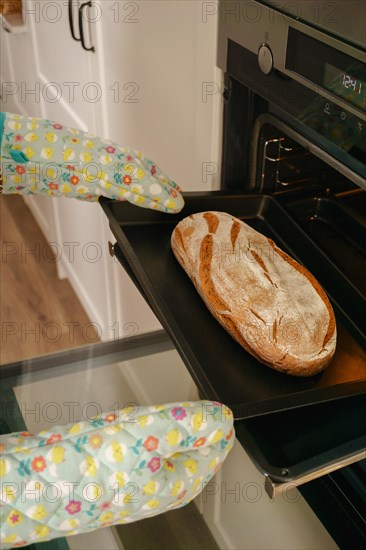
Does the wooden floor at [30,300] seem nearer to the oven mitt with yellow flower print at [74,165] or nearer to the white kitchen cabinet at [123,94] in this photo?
the white kitchen cabinet at [123,94]

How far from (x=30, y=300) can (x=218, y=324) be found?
163cm

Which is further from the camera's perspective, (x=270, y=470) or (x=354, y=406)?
(x=354, y=406)

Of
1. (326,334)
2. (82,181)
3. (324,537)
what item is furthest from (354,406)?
(82,181)

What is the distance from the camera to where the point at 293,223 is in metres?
1.01

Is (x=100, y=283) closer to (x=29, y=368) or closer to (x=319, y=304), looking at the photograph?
(x=29, y=368)

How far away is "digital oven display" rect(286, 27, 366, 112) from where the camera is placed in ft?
2.39

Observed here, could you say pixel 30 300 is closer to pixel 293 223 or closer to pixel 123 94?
pixel 123 94

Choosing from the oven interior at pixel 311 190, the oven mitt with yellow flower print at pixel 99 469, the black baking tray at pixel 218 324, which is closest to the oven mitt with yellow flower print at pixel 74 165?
the black baking tray at pixel 218 324

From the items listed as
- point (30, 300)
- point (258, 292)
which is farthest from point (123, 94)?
point (30, 300)

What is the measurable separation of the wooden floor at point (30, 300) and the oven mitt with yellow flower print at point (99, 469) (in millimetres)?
1525

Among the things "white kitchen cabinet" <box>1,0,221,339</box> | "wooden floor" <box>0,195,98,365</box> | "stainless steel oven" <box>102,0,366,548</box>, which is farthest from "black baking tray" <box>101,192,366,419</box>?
"wooden floor" <box>0,195,98,365</box>

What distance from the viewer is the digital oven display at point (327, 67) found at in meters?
0.73

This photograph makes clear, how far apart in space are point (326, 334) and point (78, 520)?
15.4 inches

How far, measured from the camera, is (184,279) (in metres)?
0.96
